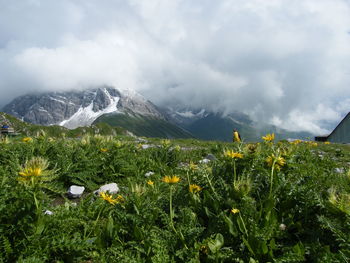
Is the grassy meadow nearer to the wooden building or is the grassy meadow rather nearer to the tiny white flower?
the tiny white flower

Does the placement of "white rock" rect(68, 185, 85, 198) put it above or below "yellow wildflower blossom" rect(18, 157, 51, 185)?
below

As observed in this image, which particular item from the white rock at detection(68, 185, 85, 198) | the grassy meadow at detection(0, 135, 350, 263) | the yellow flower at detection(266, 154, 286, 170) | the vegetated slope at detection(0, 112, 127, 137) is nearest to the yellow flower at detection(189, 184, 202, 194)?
the grassy meadow at detection(0, 135, 350, 263)

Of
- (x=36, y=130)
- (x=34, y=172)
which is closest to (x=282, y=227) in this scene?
(x=34, y=172)

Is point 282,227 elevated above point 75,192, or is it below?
above

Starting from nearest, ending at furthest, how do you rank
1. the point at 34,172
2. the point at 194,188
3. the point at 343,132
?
the point at 34,172 < the point at 194,188 < the point at 343,132

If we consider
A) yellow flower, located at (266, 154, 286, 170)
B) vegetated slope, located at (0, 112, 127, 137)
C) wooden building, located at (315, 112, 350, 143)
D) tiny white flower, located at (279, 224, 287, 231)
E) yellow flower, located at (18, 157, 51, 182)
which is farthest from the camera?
wooden building, located at (315, 112, 350, 143)

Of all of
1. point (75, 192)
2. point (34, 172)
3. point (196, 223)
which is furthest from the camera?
point (75, 192)

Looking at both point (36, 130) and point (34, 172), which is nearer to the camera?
point (34, 172)

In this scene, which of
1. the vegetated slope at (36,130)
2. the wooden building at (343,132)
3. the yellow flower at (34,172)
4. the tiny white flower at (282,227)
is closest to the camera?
the yellow flower at (34,172)

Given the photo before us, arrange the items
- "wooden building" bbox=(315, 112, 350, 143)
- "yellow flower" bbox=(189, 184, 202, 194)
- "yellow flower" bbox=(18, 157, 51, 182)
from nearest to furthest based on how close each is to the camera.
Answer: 1. "yellow flower" bbox=(18, 157, 51, 182)
2. "yellow flower" bbox=(189, 184, 202, 194)
3. "wooden building" bbox=(315, 112, 350, 143)

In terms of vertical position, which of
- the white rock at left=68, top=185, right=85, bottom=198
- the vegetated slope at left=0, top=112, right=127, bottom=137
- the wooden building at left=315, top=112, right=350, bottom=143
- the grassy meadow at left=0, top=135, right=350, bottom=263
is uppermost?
the wooden building at left=315, top=112, right=350, bottom=143

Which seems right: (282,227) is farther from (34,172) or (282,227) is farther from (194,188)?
(34,172)

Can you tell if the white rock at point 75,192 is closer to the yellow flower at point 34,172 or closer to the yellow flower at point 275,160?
the yellow flower at point 34,172

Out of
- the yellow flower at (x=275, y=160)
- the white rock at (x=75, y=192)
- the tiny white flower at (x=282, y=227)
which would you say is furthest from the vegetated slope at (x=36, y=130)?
the tiny white flower at (x=282, y=227)
